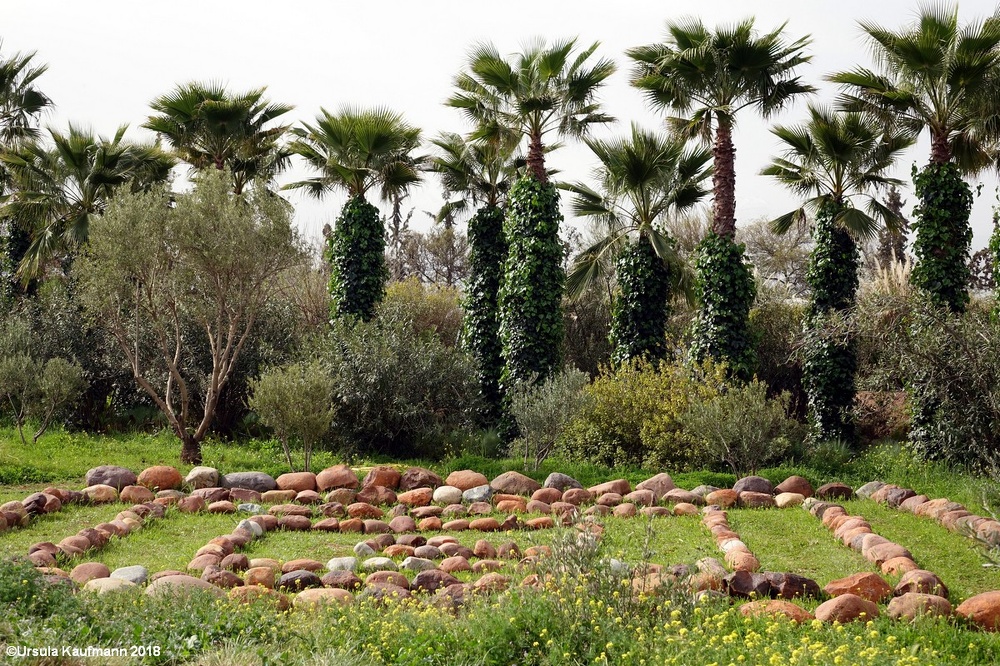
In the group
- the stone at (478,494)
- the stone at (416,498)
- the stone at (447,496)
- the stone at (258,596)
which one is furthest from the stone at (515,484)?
the stone at (258,596)

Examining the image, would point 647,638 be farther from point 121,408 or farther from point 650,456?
point 121,408

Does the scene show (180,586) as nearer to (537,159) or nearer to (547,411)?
(547,411)

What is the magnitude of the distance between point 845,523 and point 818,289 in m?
9.33

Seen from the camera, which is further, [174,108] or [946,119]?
[174,108]

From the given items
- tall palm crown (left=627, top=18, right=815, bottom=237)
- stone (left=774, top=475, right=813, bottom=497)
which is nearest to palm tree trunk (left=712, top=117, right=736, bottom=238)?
tall palm crown (left=627, top=18, right=815, bottom=237)

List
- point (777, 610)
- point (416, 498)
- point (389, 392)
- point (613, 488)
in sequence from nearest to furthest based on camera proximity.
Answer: point (777, 610), point (416, 498), point (613, 488), point (389, 392)

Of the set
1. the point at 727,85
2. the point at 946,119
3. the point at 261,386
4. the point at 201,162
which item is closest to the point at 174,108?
the point at 201,162

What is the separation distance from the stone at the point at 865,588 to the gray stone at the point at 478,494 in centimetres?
588

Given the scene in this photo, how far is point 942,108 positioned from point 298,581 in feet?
47.6

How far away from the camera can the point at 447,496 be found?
13055mm

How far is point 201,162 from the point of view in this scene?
2134 cm

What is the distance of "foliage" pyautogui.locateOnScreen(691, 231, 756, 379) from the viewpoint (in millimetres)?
17688

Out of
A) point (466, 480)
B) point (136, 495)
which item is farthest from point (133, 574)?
point (466, 480)

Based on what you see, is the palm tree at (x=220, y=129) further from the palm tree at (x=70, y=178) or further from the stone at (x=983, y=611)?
the stone at (x=983, y=611)
